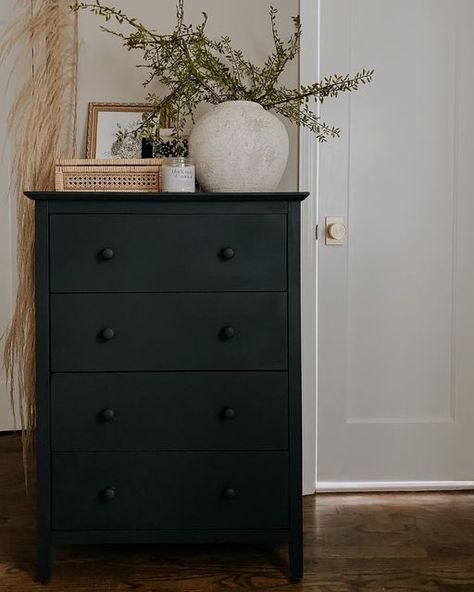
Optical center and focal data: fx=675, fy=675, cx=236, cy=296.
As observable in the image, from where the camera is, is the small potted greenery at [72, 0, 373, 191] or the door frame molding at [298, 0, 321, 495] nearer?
the small potted greenery at [72, 0, 373, 191]

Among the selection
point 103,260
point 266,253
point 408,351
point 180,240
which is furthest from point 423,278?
point 103,260

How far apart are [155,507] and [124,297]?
22.9 inches

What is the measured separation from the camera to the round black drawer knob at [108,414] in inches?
71.4

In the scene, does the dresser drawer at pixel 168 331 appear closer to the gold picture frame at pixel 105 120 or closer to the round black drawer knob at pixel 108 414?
the round black drawer knob at pixel 108 414

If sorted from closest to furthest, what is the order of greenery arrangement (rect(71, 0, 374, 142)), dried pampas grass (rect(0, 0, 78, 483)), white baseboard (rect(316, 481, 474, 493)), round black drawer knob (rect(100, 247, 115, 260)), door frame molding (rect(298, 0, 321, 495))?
round black drawer knob (rect(100, 247, 115, 260))
greenery arrangement (rect(71, 0, 374, 142))
dried pampas grass (rect(0, 0, 78, 483))
door frame molding (rect(298, 0, 321, 495))
white baseboard (rect(316, 481, 474, 493))

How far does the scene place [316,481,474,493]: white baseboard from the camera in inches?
101

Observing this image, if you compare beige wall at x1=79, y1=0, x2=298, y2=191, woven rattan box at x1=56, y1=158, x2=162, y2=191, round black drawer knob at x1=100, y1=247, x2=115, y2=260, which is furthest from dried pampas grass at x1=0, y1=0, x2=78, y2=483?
round black drawer knob at x1=100, y1=247, x2=115, y2=260

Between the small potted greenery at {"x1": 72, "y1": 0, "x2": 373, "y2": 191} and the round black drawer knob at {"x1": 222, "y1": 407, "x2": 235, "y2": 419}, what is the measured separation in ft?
2.05

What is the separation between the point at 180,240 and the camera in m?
1.81

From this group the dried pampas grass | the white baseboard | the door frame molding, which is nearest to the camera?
the dried pampas grass

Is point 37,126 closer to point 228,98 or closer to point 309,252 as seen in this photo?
point 228,98

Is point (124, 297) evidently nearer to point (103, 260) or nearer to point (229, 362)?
point (103, 260)

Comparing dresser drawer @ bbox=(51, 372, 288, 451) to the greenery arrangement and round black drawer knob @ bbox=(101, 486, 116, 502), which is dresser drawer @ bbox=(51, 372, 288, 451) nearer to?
round black drawer knob @ bbox=(101, 486, 116, 502)

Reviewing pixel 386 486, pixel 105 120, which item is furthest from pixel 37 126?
pixel 386 486
